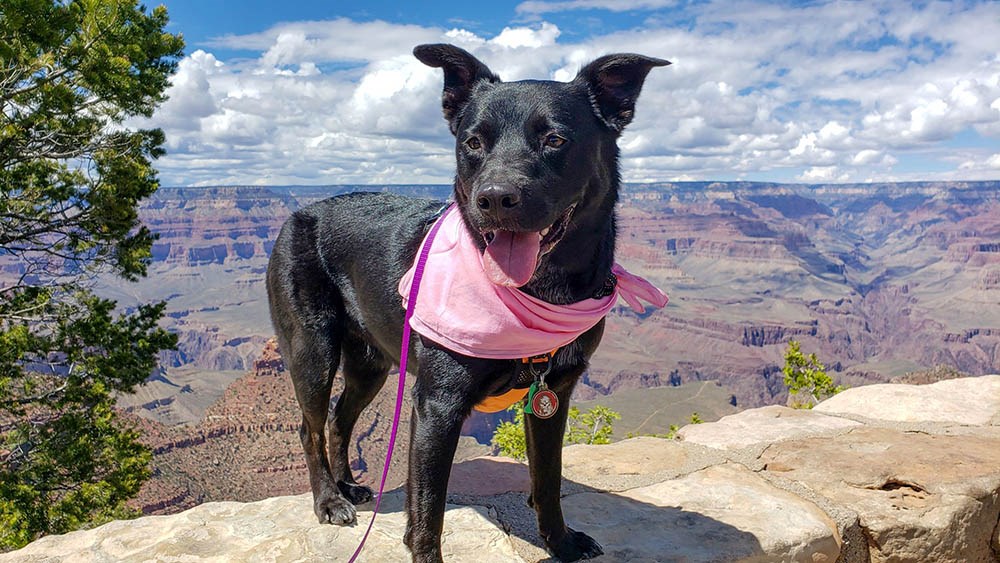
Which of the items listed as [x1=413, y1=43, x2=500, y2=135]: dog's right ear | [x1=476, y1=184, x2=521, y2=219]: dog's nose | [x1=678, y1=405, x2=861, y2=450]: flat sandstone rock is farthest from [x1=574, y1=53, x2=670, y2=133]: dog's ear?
[x1=678, y1=405, x2=861, y2=450]: flat sandstone rock

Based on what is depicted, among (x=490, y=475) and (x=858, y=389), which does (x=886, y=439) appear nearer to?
(x=858, y=389)

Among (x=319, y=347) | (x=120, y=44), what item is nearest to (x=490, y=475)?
(x=319, y=347)

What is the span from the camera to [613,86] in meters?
3.25

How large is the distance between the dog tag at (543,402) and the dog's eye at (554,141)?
1.10 metres

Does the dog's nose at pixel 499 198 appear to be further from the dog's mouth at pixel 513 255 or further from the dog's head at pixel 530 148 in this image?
the dog's mouth at pixel 513 255

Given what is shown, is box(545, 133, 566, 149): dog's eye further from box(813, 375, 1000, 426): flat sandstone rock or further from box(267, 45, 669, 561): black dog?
box(813, 375, 1000, 426): flat sandstone rock

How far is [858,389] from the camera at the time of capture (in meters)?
6.25

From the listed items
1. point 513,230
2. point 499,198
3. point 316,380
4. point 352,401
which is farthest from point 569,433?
point 499,198

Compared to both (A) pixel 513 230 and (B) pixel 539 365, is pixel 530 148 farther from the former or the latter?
(B) pixel 539 365

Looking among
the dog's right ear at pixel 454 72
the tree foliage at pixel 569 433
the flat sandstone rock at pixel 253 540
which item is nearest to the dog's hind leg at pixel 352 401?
the flat sandstone rock at pixel 253 540

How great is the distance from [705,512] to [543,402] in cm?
129

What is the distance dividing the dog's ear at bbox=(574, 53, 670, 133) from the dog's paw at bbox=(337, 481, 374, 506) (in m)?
2.88

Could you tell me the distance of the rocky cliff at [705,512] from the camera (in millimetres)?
3395

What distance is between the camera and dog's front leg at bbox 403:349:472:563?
2961mm
